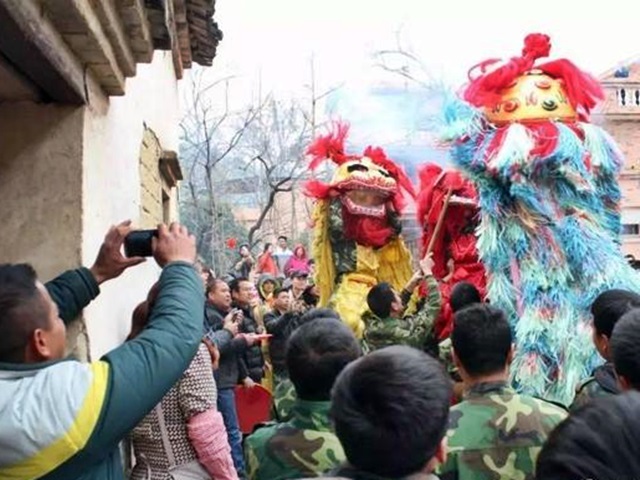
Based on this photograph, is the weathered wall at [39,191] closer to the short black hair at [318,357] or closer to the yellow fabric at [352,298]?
the short black hair at [318,357]

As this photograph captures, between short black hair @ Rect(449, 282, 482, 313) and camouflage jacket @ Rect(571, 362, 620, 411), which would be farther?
short black hair @ Rect(449, 282, 482, 313)

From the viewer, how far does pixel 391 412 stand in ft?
6.00

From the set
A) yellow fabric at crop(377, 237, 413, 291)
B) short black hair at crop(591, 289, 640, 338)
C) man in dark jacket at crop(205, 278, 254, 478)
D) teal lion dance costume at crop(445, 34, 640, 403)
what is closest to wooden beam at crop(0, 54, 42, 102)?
short black hair at crop(591, 289, 640, 338)

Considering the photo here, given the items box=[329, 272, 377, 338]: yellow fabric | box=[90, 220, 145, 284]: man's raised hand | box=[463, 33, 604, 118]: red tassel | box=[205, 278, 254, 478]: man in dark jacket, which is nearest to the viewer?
box=[90, 220, 145, 284]: man's raised hand

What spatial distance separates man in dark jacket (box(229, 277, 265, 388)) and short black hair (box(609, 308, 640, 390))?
4575 millimetres

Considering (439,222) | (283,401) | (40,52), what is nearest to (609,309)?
(283,401)

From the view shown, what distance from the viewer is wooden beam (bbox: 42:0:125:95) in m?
2.66

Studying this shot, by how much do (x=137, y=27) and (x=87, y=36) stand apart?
535 millimetres

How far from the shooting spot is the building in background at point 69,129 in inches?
107

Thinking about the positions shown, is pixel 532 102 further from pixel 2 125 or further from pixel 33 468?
pixel 33 468

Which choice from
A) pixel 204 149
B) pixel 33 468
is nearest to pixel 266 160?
pixel 204 149

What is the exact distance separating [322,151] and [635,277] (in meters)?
3.26

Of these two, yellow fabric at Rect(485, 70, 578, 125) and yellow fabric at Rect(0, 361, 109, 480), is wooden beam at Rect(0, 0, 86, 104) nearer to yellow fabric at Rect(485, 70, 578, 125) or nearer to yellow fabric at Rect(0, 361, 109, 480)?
yellow fabric at Rect(0, 361, 109, 480)

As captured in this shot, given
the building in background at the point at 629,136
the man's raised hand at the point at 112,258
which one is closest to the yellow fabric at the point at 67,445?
the man's raised hand at the point at 112,258
